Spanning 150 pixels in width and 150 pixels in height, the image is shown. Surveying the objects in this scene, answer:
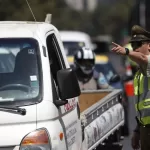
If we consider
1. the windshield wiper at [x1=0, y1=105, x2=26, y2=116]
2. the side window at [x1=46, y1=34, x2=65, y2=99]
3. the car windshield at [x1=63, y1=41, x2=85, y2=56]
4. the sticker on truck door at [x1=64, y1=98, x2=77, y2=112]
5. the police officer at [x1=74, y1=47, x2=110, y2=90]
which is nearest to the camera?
the windshield wiper at [x1=0, y1=105, x2=26, y2=116]

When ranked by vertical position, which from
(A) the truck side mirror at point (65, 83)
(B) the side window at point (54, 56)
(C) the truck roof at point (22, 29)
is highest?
(C) the truck roof at point (22, 29)

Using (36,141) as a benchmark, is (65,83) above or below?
above

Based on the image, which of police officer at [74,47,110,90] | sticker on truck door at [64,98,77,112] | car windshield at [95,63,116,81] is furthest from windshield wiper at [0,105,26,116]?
car windshield at [95,63,116,81]

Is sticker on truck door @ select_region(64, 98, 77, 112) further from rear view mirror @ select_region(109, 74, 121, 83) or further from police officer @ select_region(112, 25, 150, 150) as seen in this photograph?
rear view mirror @ select_region(109, 74, 121, 83)

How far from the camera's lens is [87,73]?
1130 cm

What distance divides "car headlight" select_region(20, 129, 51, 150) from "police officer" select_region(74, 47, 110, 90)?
566 centimetres

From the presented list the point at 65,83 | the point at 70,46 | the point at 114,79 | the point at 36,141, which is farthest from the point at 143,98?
the point at 70,46

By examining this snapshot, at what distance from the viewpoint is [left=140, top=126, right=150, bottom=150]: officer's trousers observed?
7.02 meters

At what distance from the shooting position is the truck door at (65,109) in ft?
20.4

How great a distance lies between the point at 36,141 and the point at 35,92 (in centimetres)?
56

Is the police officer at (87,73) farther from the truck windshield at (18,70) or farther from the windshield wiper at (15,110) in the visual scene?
the windshield wiper at (15,110)

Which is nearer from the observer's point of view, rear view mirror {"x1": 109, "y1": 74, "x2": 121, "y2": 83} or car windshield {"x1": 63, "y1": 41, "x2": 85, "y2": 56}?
rear view mirror {"x1": 109, "y1": 74, "x2": 121, "y2": 83}

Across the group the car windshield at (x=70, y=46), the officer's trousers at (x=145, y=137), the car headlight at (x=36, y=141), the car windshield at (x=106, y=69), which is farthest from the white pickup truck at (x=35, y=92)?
the car windshield at (x=70, y=46)

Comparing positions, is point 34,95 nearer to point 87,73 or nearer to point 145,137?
point 145,137
